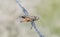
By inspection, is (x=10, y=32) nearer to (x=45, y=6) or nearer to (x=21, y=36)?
(x=21, y=36)

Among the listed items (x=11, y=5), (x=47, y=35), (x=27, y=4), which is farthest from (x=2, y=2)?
(x=47, y=35)

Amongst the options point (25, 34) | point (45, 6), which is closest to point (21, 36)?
point (25, 34)

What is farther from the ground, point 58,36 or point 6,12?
point 6,12

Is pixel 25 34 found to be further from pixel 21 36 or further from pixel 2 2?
pixel 2 2

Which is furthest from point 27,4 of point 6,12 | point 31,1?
point 6,12

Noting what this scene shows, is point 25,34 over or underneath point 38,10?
underneath
